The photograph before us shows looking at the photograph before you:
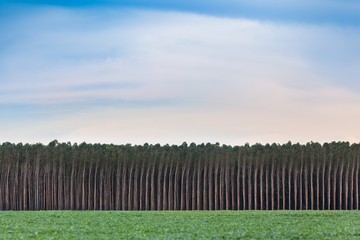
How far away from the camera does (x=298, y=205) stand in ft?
205

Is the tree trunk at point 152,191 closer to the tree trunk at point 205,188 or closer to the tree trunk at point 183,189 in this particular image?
the tree trunk at point 183,189

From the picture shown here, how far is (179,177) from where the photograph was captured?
63.4 m

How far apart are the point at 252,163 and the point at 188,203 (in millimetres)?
8208

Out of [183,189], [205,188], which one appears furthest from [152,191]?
[205,188]

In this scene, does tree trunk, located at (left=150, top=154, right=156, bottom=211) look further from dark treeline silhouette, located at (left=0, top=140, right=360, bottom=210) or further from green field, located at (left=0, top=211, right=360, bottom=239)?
green field, located at (left=0, top=211, right=360, bottom=239)

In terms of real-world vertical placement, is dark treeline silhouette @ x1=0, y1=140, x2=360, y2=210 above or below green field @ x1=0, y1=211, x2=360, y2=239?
above

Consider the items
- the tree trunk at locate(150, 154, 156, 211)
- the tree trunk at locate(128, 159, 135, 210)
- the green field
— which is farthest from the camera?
the tree trunk at locate(128, 159, 135, 210)

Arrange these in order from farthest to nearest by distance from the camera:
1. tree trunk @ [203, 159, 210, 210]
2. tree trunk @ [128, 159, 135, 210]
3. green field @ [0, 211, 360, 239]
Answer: tree trunk @ [128, 159, 135, 210]
tree trunk @ [203, 159, 210, 210]
green field @ [0, 211, 360, 239]

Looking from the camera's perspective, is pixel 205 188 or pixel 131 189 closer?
pixel 205 188

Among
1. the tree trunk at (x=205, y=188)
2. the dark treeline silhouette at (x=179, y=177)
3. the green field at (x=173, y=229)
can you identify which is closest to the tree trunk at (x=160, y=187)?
the dark treeline silhouette at (x=179, y=177)

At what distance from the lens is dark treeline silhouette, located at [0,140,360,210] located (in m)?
61.9

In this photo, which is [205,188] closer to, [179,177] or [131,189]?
[179,177]

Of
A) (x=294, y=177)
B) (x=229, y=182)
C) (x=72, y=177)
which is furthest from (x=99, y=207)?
(x=294, y=177)

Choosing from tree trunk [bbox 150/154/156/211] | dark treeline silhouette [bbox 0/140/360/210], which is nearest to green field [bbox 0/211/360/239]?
tree trunk [bbox 150/154/156/211]
